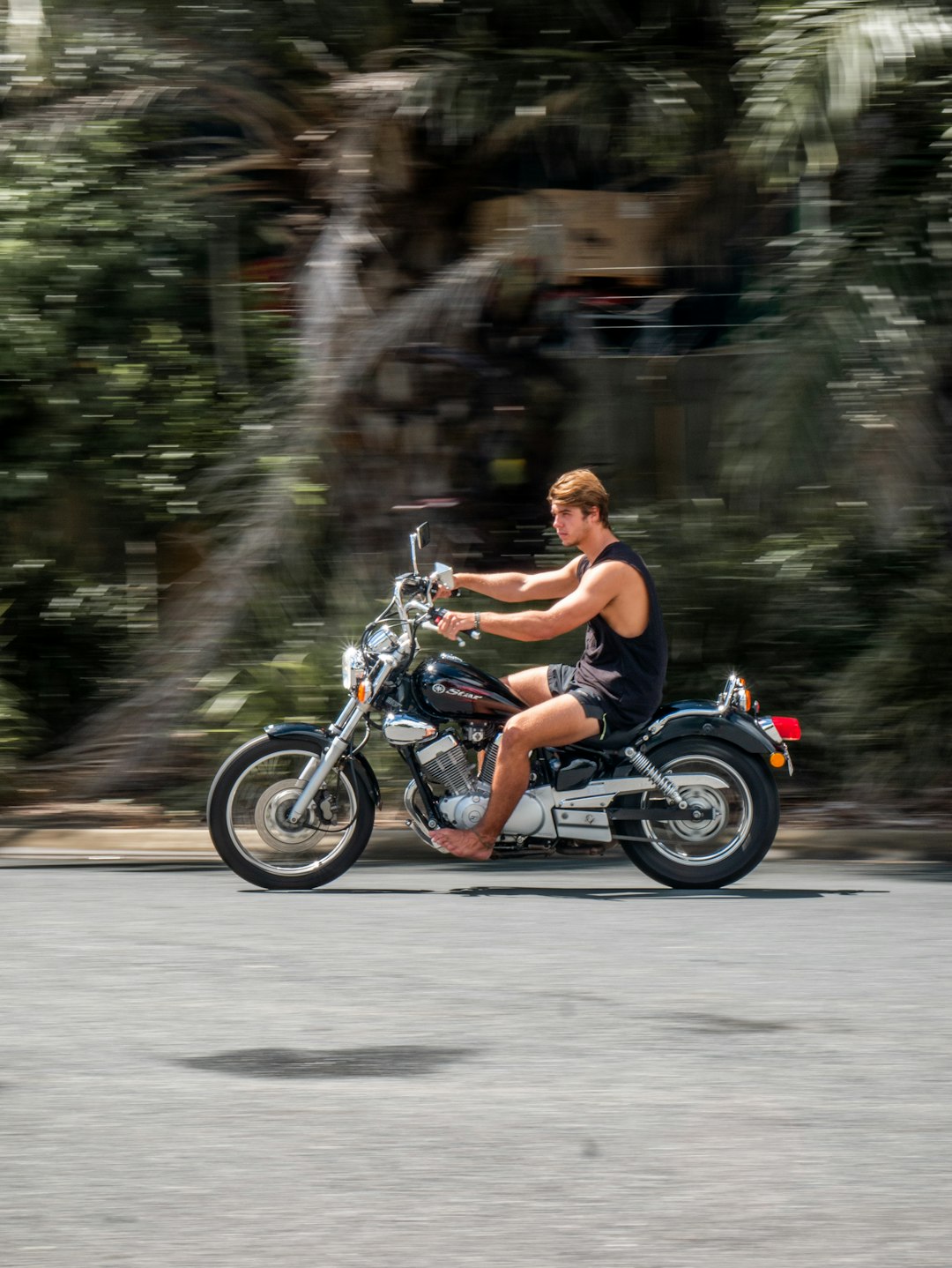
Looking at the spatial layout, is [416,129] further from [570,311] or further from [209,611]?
[209,611]

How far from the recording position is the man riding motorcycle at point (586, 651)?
8516 millimetres

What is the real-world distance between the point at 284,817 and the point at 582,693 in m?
1.39

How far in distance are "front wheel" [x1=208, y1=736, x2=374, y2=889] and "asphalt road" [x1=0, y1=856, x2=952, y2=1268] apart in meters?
0.17

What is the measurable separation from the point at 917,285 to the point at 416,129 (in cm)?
346

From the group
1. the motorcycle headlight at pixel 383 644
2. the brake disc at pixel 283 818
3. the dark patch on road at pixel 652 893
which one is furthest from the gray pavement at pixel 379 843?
the motorcycle headlight at pixel 383 644

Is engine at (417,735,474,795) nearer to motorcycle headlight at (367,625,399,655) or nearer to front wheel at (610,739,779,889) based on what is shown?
Result: motorcycle headlight at (367,625,399,655)

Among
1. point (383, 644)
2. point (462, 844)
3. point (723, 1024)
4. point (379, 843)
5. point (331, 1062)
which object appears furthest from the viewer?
point (379, 843)

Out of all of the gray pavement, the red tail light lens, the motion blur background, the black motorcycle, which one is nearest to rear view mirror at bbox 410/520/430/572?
the black motorcycle

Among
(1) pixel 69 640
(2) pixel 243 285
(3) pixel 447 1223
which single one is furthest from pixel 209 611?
(3) pixel 447 1223

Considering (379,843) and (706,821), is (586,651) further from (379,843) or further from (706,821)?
(379,843)

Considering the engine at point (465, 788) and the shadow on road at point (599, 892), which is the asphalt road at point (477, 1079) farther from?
the engine at point (465, 788)

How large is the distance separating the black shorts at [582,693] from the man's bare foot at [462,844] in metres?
0.69

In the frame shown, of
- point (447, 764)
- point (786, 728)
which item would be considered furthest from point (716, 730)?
point (447, 764)

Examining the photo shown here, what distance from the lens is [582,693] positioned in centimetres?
861
